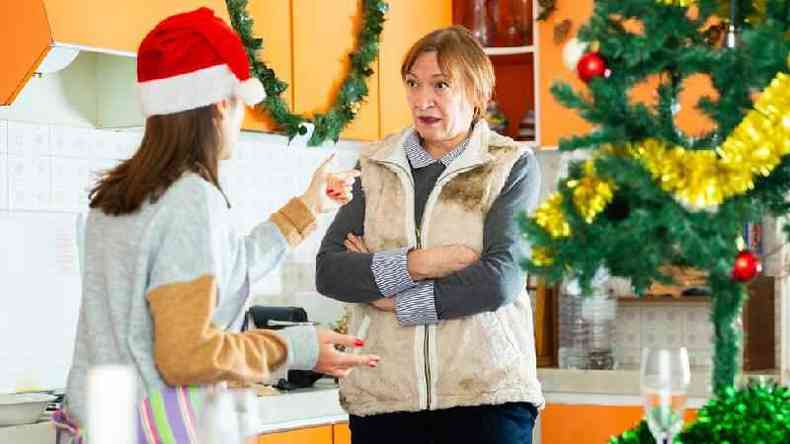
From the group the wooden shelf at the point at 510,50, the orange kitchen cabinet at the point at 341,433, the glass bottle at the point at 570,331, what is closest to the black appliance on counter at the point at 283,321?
the orange kitchen cabinet at the point at 341,433

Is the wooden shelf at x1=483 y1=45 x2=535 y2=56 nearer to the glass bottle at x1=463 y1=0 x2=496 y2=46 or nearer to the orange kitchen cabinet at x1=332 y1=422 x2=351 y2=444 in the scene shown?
the glass bottle at x1=463 y1=0 x2=496 y2=46

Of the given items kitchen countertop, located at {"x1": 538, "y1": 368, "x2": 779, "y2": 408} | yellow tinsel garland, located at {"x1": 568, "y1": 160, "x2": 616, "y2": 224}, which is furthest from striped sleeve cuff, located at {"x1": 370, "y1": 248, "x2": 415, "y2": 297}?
kitchen countertop, located at {"x1": 538, "y1": 368, "x2": 779, "y2": 408}

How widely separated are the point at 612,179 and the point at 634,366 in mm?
3137

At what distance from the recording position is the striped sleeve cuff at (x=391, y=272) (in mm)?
2779

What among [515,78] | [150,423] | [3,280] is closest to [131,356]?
[150,423]

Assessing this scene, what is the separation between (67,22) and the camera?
3250 mm

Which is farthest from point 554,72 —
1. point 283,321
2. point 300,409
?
point 300,409

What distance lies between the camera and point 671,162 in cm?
176

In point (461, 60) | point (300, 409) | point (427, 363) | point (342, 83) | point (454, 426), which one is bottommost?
A: point (300, 409)

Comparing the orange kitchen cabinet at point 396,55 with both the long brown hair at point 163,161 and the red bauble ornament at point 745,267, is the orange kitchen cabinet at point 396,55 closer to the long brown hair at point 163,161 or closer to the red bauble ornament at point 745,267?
the long brown hair at point 163,161

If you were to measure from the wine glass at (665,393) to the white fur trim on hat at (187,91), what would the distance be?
0.76 metres

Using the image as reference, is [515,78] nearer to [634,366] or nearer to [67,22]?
[634,366]

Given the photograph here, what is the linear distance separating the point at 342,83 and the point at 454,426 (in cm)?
179

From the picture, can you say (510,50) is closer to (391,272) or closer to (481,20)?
(481,20)
